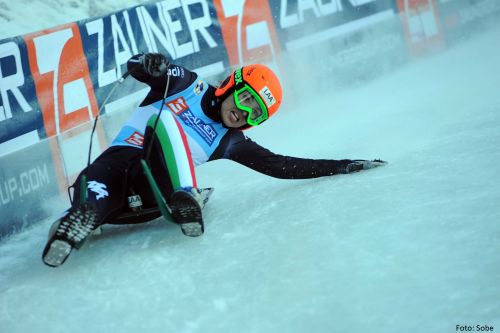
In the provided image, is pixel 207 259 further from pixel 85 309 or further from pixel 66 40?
pixel 66 40

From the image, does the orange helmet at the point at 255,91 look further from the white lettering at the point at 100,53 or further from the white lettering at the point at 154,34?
the white lettering at the point at 154,34

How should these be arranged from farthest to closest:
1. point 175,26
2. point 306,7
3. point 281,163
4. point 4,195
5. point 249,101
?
1. point 306,7
2. point 175,26
3. point 4,195
4. point 281,163
5. point 249,101

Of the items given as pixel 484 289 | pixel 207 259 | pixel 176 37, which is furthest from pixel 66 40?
pixel 484 289

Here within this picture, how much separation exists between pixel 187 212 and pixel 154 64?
0.95 meters

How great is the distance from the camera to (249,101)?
10.8 ft

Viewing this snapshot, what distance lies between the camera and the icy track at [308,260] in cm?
199

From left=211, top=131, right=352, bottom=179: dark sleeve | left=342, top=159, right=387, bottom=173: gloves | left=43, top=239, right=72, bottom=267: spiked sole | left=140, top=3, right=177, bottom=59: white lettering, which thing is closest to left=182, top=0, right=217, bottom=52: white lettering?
left=140, top=3, right=177, bottom=59: white lettering

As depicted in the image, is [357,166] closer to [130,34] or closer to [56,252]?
[56,252]

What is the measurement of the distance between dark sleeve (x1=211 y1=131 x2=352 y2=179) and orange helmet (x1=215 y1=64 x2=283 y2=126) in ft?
0.75

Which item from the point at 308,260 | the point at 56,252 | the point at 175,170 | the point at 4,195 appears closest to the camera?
the point at 308,260

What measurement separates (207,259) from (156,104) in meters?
1.26

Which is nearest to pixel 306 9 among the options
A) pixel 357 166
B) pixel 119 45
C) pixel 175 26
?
pixel 175 26

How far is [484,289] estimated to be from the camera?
196cm

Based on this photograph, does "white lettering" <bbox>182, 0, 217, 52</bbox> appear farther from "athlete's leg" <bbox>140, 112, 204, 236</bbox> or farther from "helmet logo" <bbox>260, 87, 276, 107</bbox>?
"athlete's leg" <bbox>140, 112, 204, 236</bbox>
